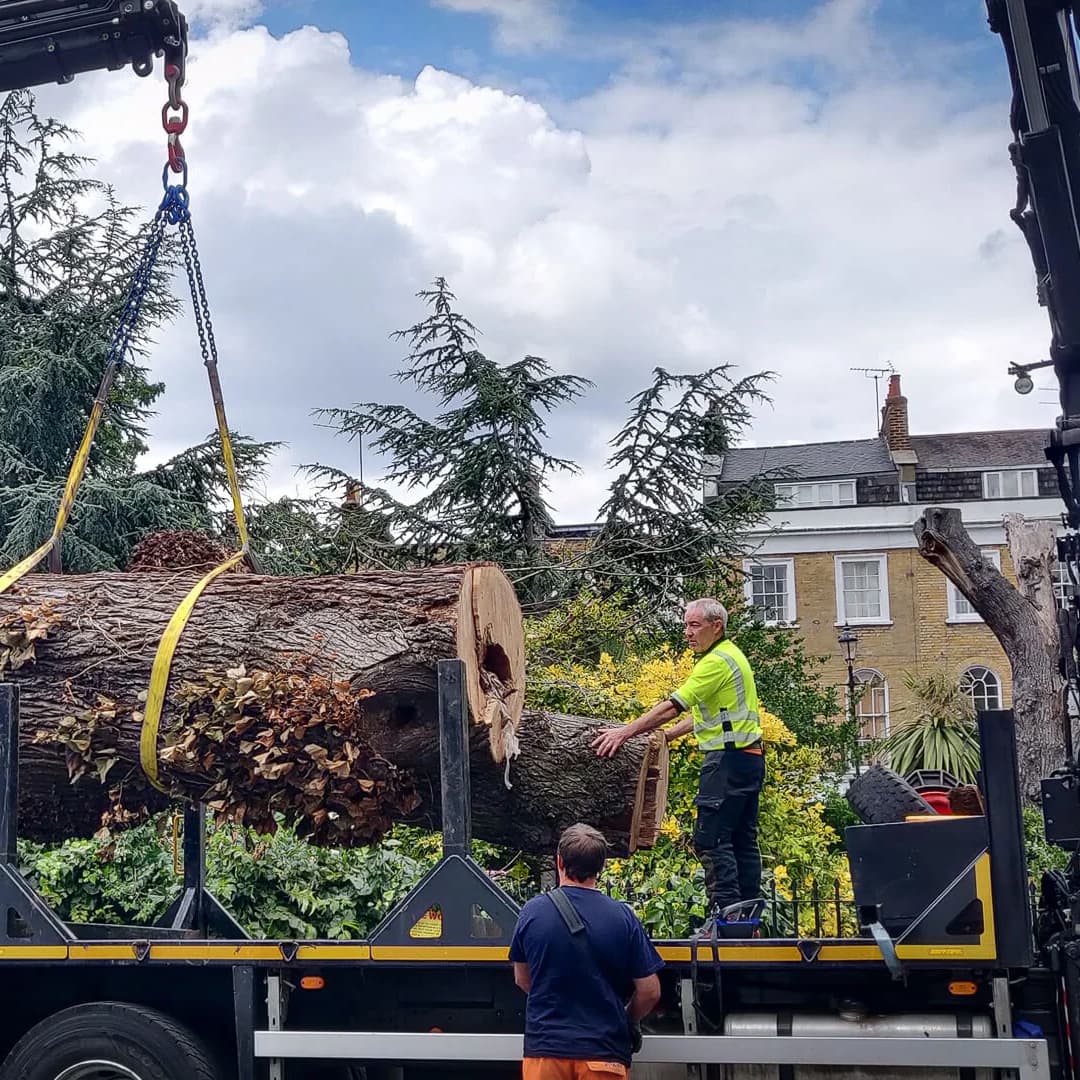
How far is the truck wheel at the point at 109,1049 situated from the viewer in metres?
5.39

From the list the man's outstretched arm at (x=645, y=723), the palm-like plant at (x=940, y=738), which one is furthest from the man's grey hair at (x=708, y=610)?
the palm-like plant at (x=940, y=738)

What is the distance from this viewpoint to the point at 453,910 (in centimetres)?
527

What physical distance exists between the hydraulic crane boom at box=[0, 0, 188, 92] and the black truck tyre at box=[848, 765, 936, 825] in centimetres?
498

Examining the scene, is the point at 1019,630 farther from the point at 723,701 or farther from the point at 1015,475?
the point at 1015,475

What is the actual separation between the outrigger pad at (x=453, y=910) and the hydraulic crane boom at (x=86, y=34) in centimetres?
451

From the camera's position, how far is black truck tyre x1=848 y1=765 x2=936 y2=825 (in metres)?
5.19

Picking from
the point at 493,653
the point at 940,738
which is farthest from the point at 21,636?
the point at 940,738

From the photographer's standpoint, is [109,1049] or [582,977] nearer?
[582,977]

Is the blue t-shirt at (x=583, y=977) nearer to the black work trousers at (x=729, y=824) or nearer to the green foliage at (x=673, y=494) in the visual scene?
the black work trousers at (x=729, y=824)

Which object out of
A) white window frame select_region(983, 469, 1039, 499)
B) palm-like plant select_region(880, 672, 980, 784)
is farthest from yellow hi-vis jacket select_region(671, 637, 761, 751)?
white window frame select_region(983, 469, 1039, 499)

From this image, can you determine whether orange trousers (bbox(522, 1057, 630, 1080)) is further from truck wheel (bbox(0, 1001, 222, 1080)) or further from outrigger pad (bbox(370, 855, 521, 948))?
truck wheel (bbox(0, 1001, 222, 1080))

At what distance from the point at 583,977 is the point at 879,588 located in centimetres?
3060

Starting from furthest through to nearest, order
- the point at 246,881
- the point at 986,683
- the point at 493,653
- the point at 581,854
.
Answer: the point at 986,683 < the point at 246,881 < the point at 493,653 < the point at 581,854

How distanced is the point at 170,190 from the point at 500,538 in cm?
958
